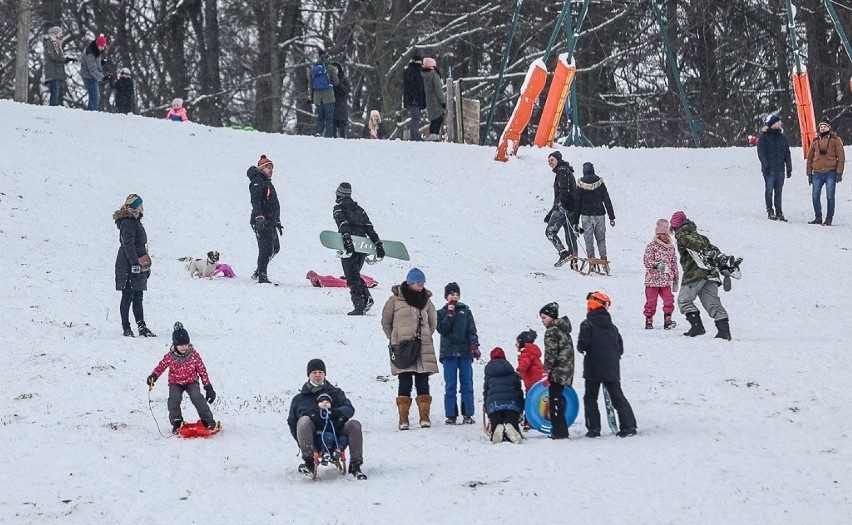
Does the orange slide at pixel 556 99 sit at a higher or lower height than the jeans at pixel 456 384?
higher

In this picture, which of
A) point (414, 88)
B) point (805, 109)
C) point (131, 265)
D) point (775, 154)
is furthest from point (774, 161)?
point (131, 265)

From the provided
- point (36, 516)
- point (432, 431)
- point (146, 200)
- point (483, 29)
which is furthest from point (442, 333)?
point (483, 29)

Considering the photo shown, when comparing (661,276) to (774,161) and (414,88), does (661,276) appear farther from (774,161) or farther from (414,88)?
(414,88)

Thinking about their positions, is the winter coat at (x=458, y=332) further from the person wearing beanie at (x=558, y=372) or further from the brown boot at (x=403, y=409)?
the person wearing beanie at (x=558, y=372)

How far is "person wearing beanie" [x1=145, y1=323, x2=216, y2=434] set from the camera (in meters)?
11.1

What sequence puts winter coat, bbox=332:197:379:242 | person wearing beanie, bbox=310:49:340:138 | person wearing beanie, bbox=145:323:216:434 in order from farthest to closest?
person wearing beanie, bbox=310:49:340:138 → winter coat, bbox=332:197:379:242 → person wearing beanie, bbox=145:323:216:434

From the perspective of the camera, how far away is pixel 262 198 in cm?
1748

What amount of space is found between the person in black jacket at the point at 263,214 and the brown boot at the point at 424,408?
627cm

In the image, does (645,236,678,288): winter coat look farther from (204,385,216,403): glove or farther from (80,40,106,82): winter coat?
(80,40,106,82): winter coat

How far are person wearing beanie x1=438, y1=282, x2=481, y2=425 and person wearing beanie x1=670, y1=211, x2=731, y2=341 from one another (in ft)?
12.9

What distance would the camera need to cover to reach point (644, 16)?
39438 mm

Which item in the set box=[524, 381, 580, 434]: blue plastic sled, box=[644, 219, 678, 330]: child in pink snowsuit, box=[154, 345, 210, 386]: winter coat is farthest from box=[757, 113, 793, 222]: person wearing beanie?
box=[154, 345, 210, 386]: winter coat

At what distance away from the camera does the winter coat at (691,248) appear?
14.6 meters

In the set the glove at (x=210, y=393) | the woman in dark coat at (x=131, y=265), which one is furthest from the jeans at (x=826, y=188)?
the glove at (x=210, y=393)
